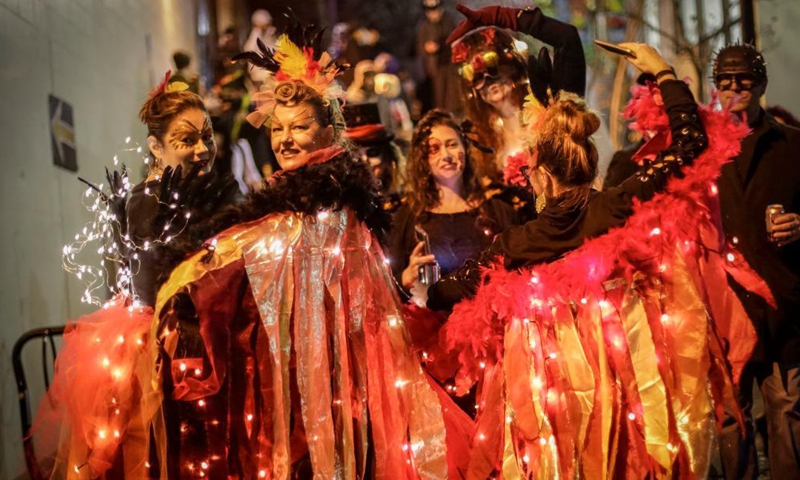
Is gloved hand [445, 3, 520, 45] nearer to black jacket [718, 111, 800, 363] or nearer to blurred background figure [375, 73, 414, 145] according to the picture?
black jacket [718, 111, 800, 363]

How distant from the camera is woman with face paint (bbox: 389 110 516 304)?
4.59 metres

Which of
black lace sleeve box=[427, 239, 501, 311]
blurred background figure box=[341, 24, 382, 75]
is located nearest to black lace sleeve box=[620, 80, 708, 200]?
black lace sleeve box=[427, 239, 501, 311]

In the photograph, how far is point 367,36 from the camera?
476 inches

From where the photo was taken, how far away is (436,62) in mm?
9641

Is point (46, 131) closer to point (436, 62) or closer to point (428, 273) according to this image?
point (428, 273)

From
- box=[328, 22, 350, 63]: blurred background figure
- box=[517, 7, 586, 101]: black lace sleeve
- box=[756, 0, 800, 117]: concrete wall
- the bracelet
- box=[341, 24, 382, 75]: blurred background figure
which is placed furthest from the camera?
box=[328, 22, 350, 63]: blurred background figure

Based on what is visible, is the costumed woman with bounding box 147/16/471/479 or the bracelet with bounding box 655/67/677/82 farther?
the bracelet with bounding box 655/67/677/82

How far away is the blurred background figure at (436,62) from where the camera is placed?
30.3ft

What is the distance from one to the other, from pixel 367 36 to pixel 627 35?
3.66m

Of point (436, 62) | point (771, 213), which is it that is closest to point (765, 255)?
point (771, 213)

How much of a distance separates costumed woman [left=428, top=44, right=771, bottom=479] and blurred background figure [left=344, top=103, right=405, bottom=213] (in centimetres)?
247

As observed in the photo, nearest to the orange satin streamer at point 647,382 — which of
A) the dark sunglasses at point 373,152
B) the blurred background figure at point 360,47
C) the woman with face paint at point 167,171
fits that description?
the woman with face paint at point 167,171

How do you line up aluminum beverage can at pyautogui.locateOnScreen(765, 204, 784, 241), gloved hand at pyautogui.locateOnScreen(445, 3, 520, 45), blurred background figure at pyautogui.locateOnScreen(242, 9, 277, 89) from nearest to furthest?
aluminum beverage can at pyautogui.locateOnScreen(765, 204, 784, 241) → gloved hand at pyautogui.locateOnScreen(445, 3, 520, 45) → blurred background figure at pyautogui.locateOnScreen(242, 9, 277, 89)

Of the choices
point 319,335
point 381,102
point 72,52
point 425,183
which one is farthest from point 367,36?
point 319,335
